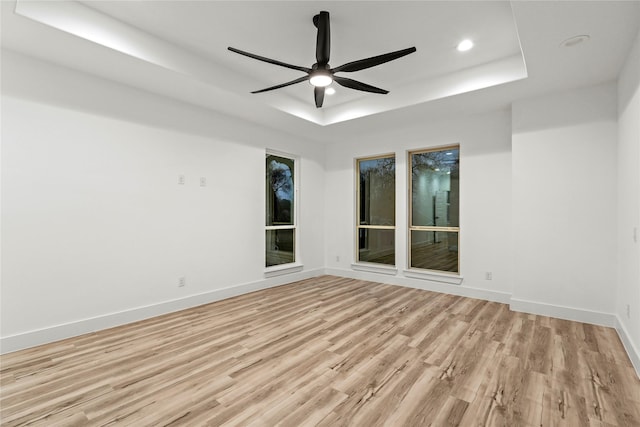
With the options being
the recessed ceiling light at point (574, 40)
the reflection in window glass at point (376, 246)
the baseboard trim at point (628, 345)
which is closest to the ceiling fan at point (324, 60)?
the recessed ceiling light at point (574, 40)

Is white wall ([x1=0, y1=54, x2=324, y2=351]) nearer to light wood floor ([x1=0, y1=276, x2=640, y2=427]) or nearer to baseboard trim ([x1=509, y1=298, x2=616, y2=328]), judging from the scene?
light wood floor ([x1=0, y1=276, x2=640, y2=427])

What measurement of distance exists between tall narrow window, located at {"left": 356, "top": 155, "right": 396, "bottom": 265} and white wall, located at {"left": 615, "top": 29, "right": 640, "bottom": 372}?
2.93 meters

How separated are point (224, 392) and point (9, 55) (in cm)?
349

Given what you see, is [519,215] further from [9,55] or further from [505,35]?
[9,55]

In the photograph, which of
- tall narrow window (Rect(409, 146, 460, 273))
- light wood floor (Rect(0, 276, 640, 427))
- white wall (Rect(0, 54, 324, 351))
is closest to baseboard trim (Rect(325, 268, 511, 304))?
tall narrow window (Rect(409, 146, 460, 273))

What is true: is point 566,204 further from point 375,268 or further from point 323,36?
point 323,36

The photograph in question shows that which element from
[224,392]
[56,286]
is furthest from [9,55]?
[224,392]

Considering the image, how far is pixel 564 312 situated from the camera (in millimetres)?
3523

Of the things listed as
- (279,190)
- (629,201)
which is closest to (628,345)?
(629,201)

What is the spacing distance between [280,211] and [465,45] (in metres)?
3.66

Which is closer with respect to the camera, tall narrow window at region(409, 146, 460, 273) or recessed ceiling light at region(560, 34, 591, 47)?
recessed ceiling light at region(560, 34, 591, 47)

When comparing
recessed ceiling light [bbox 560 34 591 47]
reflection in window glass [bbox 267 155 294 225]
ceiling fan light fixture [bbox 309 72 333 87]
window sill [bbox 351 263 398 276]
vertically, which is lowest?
window sill [bbox 351 263 398 276]

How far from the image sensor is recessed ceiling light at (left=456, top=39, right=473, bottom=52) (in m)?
3.09

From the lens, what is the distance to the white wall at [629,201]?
2.46m
